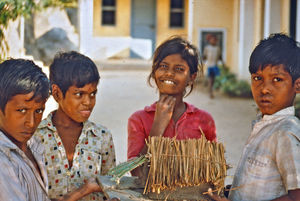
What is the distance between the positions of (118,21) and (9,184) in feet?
57.5

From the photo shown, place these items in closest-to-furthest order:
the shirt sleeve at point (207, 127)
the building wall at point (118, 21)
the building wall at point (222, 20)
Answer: the shirt sleeve at point (207, 127) < the building wall at point (222, 20) < the building wall at point (118, 21)

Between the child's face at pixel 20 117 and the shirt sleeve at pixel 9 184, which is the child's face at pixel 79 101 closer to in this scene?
the child's face at pixel 20 117

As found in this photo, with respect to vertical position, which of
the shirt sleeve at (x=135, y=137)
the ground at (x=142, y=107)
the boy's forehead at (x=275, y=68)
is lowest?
the ground at (x=142, y=107)

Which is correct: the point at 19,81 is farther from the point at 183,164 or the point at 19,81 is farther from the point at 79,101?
the point at 183,164

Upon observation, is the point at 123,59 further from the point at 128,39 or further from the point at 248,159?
the point at 248,159

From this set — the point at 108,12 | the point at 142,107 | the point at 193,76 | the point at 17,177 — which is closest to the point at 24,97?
the point at 17,177

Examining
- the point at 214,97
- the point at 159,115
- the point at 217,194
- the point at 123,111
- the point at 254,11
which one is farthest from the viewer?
the point at 254,11

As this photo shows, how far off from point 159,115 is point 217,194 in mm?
704

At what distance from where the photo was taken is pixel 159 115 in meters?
2.64

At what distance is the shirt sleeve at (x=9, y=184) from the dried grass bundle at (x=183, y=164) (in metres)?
0.59

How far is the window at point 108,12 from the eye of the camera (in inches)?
757

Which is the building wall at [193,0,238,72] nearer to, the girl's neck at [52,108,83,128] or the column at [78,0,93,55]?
the column at [78,0,93,55]

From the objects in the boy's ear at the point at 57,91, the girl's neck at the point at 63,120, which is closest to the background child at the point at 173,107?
the girl's neck at the point at 63,120

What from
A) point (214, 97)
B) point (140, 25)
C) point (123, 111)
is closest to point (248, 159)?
point (123, 111)
